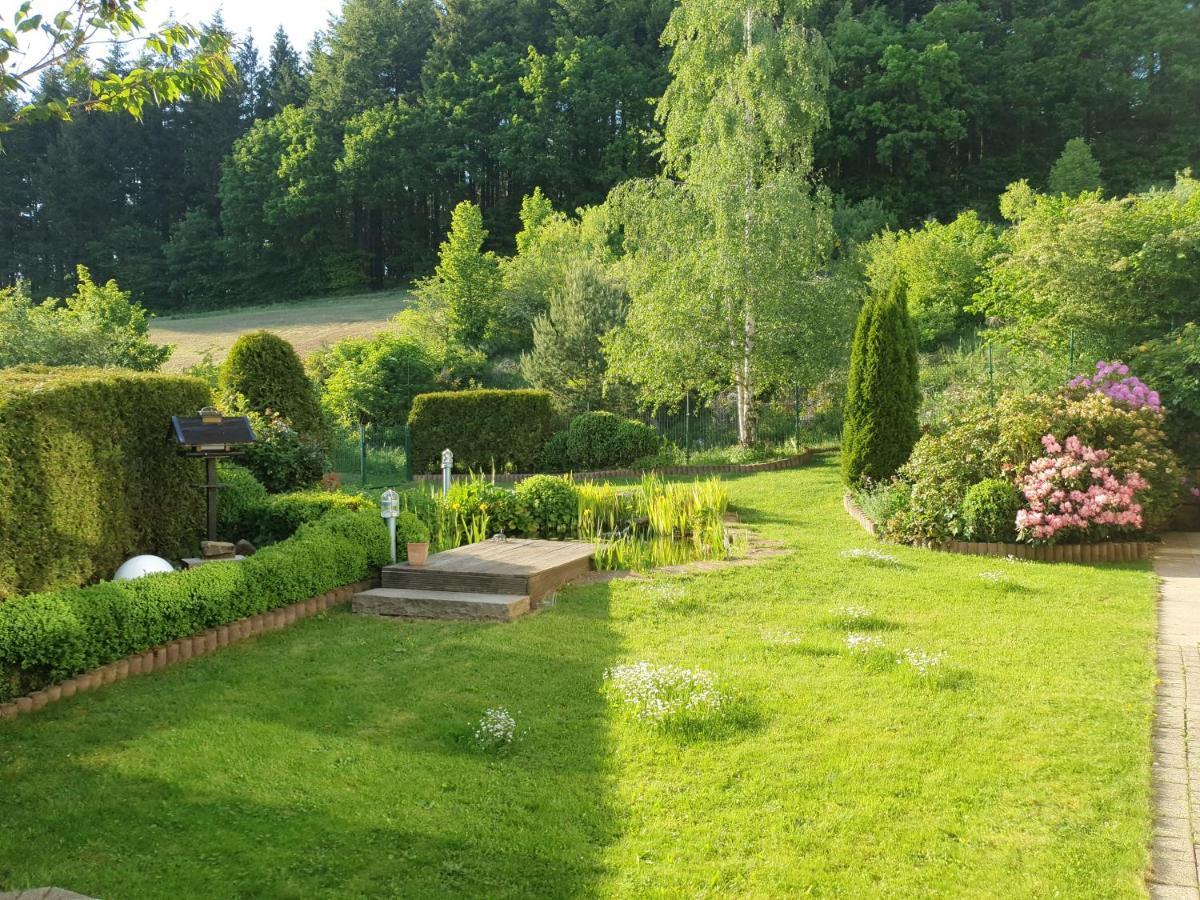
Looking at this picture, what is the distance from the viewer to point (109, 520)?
258 inches

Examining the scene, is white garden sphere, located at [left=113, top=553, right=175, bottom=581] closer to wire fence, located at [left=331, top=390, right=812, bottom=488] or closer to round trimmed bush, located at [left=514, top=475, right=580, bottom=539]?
round trimmed bush, located at [left=514, top=475, right=580, bottom=539]

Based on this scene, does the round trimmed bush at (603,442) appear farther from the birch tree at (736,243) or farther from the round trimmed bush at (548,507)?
the round trimmed bush at (548,507)

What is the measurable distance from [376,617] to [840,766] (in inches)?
160

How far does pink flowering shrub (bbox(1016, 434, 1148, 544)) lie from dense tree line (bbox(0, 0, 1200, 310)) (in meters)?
24.5

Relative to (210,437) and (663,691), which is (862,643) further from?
(210,437)

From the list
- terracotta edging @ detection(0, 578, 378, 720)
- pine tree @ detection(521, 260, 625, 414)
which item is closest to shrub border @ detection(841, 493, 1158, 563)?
terracotta edging @ detection(0, 578, 378, 720)

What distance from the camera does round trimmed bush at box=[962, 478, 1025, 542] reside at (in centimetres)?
900

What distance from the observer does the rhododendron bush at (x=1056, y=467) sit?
873 centimetres

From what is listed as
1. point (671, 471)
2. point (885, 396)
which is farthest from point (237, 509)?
point (671, 471)

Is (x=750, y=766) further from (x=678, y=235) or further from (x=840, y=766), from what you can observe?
(x=678, y=235)

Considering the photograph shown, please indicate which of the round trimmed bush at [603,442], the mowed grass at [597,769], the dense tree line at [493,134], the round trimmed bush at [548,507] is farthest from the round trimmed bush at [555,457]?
the dense tree line at [493,134]

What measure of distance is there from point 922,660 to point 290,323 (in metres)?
37.2

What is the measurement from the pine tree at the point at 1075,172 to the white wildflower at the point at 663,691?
31.0 meters

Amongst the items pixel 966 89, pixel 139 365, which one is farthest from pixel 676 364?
pixel 966 89
